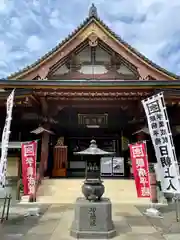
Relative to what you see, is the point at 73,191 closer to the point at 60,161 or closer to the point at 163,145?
the point at 60,161

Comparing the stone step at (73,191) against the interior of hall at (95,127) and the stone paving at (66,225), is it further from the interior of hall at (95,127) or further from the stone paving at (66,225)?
the interior of hall at (95,127)

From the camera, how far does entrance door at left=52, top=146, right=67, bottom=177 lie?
1364cm

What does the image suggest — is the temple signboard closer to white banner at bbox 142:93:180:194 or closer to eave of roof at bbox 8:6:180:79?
eave of roof at bbox 8:6:180:79

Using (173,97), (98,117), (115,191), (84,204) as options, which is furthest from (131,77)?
(84,204)

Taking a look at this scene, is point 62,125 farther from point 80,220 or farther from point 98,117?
point 80,220

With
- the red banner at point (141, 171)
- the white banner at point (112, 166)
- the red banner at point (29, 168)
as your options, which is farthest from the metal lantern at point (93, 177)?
the white banner at point (112, 166)

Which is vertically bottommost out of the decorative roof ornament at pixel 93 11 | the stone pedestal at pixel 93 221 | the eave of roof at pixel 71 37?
the stone pedestal at pixel 93 221


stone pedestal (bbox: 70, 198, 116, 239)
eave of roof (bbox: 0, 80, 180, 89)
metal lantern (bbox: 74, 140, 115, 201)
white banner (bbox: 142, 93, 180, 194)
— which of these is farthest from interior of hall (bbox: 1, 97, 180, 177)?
stone pedestal (bbox: 70, 198, 116, 239)

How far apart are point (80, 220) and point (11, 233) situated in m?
1.79

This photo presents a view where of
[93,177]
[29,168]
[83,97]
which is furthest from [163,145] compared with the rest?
[29,168]

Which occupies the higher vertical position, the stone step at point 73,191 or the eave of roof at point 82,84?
the eave of roof at point 82,84

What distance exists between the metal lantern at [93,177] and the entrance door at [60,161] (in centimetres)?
723

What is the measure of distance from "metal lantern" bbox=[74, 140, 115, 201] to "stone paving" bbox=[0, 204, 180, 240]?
3.58 feet

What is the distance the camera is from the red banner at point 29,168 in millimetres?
9500
